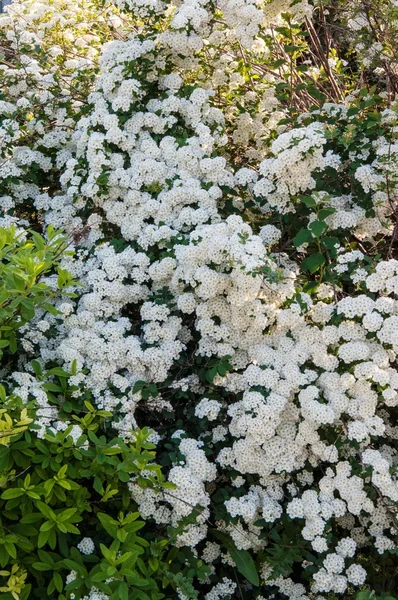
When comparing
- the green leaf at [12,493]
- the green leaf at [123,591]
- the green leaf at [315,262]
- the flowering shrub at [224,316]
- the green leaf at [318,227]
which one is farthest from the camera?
the green leaf at [315,262]

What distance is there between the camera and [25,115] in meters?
4.63

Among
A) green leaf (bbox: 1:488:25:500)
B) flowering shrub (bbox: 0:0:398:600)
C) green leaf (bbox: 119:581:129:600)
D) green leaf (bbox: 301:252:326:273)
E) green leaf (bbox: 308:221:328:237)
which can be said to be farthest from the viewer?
green leaf (bbox: 301:252:326:273)

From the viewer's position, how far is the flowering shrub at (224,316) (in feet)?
10.9

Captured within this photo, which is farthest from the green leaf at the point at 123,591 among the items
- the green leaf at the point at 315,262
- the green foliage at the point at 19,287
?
the green leaf at the point at 315,262

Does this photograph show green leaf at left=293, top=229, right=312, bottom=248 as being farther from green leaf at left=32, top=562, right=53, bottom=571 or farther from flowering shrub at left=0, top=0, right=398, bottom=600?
green leaf at left=32, top=562, right=53, bottom=571

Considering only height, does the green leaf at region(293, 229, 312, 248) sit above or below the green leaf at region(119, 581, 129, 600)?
above

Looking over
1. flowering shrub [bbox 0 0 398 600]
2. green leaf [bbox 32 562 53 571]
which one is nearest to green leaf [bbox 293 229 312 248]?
flowering shrub [bbox 0 0 398 600]

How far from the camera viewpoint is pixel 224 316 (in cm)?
365

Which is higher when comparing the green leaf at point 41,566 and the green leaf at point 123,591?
the green leaf at point 123,591

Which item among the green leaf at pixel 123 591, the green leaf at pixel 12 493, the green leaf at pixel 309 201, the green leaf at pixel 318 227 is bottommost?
the green leaf at pixel 123 591

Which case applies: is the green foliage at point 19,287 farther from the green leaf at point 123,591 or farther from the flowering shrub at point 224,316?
the green leaf at point 123,591

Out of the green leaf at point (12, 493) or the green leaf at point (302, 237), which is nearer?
the green leaf at point (12, 493)

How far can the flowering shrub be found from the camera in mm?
3312

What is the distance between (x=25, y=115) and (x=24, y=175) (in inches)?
16.8
